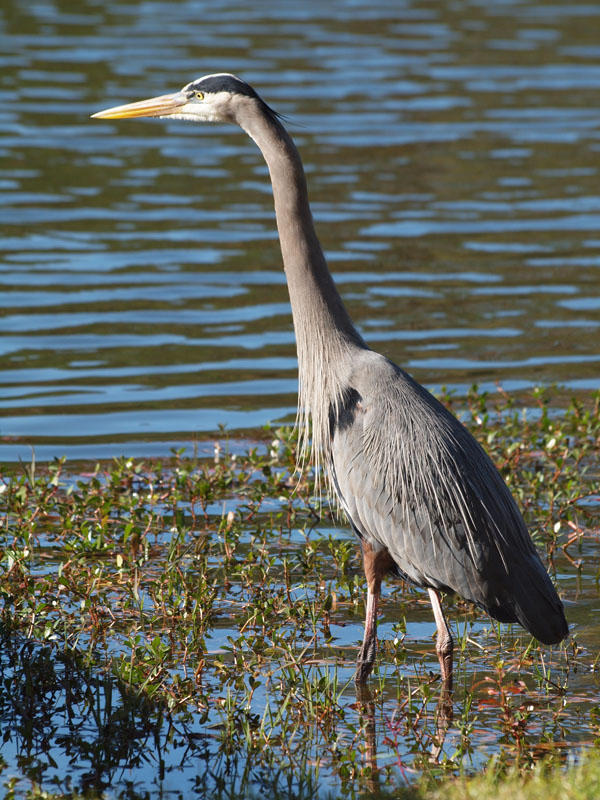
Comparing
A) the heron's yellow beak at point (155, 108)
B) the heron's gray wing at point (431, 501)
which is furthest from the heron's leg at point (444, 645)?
the heron's yellow beak at point (155, 108)

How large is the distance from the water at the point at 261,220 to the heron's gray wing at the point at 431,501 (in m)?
1.53

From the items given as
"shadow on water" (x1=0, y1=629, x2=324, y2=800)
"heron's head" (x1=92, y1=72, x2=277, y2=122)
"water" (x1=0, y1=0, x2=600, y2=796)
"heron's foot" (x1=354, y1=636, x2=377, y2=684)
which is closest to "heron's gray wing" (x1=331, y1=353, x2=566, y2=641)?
"heron's foot" (x1=354, y1=636, x2=377, y2=684)

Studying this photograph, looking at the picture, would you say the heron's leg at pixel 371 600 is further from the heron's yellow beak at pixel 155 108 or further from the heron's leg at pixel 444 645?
the heron's yellow beak at pixel 155 108

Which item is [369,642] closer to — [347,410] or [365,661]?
[365,661]

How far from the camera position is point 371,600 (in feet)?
18.5

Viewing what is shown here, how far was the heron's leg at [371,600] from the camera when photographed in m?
5.64

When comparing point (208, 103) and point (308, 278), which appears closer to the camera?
point (308, 278)

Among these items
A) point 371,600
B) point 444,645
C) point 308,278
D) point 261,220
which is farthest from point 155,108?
point 261,220

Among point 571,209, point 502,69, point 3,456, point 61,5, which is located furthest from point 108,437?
point 61,5

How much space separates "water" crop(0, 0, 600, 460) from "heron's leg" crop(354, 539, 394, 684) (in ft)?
6.79

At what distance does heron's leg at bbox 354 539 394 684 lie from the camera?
5.64 metres

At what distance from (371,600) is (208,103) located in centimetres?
236

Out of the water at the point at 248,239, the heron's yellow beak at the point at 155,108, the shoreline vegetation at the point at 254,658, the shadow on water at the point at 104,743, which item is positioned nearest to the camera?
the shadow on water at the point at 104,743

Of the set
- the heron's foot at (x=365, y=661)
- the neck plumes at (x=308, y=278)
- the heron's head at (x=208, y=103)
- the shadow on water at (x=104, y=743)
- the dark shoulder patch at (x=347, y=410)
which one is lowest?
the shadow on water at (x=104, y=743)
